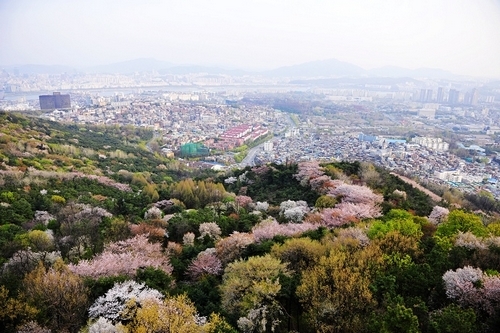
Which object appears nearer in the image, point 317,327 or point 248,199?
point 317,327

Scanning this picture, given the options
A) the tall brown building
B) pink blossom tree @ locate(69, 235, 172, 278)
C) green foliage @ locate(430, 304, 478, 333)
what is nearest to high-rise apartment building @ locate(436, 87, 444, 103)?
the tall brown building

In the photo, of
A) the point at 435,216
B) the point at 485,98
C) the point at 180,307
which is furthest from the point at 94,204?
the point at 485,98

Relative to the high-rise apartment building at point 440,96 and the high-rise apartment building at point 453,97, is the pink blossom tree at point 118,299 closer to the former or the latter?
the high-rise apartment building at point 453,97

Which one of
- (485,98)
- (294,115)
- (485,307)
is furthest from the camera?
(485,98)

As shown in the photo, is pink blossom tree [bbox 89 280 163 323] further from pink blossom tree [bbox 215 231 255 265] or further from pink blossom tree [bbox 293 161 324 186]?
pink blossom tree [bbox 293 161 324 186]

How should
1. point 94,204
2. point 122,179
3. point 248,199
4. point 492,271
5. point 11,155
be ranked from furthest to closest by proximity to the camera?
point 122,179, point 11,155, point 248,199, point 94,204, point 492,271

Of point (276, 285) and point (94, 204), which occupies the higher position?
point (276, 285)

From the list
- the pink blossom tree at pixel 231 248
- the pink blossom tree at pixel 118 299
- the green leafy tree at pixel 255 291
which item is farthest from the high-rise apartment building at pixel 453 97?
the pink blossom tree at pixel 118 299

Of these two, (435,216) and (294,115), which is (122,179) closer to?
(435,216)
